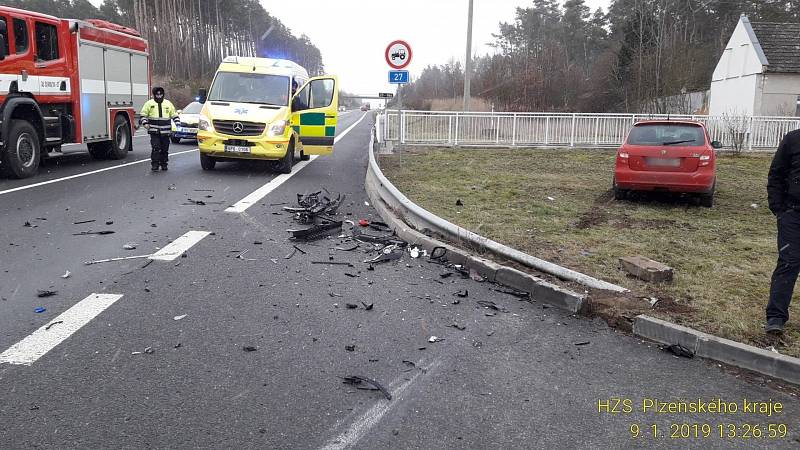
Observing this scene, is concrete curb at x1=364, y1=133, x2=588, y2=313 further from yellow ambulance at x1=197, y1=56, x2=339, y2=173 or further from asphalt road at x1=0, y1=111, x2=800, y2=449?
yellow ambulance at x1=197, y1=56, x2=339, y2=173

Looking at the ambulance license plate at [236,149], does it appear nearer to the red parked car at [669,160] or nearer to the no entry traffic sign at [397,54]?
the no entry traffic sign at [397,54]

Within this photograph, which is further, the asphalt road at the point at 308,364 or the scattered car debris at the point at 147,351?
the scattered car debris at the point at 147,351

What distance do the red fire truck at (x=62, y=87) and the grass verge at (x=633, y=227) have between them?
7062 millimetres

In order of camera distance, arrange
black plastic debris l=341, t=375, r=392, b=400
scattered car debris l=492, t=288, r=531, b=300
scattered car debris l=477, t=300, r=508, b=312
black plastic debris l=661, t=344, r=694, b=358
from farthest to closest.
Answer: scattered car debris l=492, t=288, r=531, b=300
scattered car debris l=477, t=300, r=508, b=312
black plastic debris l=661, t=344, r=694, b=358
black plastic debris l=341, t=375, r=392, b=400

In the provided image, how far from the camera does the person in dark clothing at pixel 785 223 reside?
4488 millimetres

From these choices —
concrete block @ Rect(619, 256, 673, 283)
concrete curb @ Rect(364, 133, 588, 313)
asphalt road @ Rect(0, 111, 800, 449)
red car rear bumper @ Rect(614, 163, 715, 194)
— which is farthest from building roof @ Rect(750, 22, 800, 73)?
asphalt road @ Rect(0, 111, 800, 449)

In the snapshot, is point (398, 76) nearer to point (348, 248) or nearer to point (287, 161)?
point (287, 161)

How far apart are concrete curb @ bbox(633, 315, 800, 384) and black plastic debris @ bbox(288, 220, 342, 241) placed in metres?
4.23

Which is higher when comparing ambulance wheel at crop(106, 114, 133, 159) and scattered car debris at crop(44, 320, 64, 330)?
ambulance wheel at crop(106, 114, 133, 159)

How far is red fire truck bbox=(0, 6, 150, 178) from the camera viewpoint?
1120 cm

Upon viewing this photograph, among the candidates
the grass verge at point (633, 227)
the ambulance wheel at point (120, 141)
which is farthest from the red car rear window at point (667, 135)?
the ambulance wheel at point (120, 141)

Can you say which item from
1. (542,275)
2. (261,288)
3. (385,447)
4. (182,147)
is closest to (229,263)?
(261,288)

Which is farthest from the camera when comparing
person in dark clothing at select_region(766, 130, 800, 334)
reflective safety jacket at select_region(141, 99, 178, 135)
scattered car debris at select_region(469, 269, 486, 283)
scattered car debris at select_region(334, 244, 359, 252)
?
reflective safety jacket at select_region(141, 99, 178, 135)

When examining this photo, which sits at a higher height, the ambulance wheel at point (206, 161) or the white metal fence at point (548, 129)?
the white metal fence at point (548, 129)
